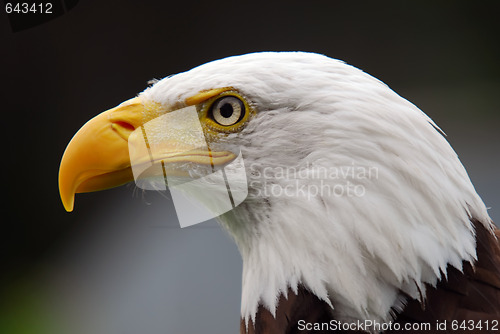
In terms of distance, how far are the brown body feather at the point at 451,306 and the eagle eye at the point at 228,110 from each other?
0.30 metres

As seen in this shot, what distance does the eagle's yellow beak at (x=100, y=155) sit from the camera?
92 centimetres

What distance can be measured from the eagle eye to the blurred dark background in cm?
186

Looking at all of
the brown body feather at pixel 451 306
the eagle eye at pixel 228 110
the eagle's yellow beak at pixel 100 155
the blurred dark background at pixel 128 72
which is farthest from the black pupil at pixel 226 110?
the blurred dark background at pixel 128 72

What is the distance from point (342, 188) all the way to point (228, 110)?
23 cm

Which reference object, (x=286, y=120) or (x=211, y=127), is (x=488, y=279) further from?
(x=211, y=127)

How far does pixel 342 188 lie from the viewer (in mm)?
854

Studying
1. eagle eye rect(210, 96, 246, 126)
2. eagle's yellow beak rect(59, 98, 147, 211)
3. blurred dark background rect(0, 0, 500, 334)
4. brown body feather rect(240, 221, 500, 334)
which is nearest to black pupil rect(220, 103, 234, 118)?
eagle eye rect(210, 96, 246, 126)

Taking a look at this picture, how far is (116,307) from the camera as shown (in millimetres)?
2680

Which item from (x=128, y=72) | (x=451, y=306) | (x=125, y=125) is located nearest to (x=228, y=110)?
(x=125, y=125)

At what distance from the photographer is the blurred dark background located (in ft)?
9.15

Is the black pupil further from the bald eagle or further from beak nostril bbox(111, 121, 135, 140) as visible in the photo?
beak nostril bbox(111, 121, 135, 140)

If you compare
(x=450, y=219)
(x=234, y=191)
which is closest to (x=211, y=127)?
(x=234, y=191)

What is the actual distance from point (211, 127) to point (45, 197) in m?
2.29

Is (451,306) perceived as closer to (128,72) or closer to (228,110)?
(228,110)
